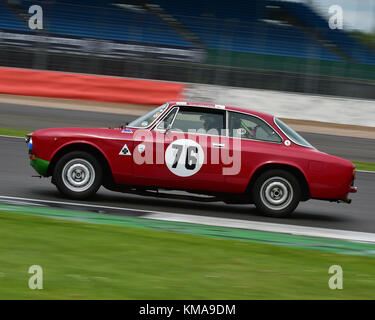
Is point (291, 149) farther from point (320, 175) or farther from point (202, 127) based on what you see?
point (202, 127)

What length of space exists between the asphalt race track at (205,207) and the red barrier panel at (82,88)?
34.5ft

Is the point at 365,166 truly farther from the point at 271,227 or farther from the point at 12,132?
the point at 12,132

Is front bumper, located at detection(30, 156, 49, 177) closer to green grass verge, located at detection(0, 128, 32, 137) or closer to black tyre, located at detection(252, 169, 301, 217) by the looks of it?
black tyre, located at detection(252, 169, 301, 217)

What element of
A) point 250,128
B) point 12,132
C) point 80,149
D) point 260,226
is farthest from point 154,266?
point 12,132

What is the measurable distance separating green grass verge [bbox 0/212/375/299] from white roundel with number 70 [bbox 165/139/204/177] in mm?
1515

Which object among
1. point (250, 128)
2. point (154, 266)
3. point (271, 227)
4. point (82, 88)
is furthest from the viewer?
point (82, 88)

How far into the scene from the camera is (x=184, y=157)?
8.88 metres

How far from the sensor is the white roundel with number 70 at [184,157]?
8867 mm

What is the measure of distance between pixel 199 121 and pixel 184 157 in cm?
57

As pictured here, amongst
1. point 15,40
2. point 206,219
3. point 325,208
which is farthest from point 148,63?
point 206,219

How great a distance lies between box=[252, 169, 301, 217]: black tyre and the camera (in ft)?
29.6

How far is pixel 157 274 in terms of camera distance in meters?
5.79
